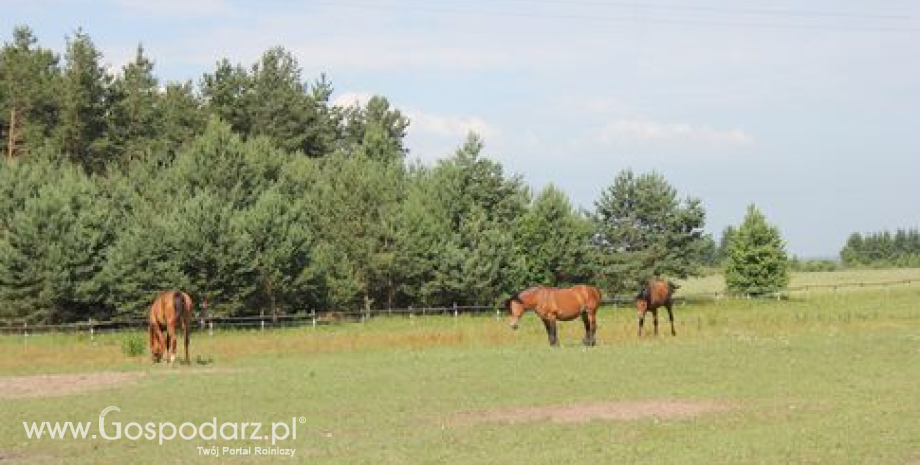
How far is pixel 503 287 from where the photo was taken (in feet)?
194

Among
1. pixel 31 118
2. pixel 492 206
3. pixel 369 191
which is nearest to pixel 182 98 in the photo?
pixel 31 118

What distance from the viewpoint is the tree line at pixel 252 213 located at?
145 feet

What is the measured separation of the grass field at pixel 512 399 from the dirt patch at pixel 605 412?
0.12 ft

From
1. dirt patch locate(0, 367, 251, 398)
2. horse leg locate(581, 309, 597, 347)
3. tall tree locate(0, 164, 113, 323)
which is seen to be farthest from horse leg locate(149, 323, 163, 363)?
tall tree locate(0, 164, 113, 323)

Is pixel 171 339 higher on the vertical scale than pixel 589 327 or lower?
higher

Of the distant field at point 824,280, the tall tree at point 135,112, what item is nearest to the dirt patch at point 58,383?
the tall tree at point 135,112

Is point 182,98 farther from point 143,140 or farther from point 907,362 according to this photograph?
point 907,362

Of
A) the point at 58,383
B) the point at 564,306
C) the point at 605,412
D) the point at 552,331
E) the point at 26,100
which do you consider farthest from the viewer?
the point at 26,100

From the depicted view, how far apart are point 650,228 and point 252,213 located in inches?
1435

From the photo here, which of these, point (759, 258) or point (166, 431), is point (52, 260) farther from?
point (759, 258)

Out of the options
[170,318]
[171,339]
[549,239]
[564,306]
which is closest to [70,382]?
[170,318]

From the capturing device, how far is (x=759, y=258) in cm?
7306

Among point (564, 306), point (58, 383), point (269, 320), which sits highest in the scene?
point (564, 306)

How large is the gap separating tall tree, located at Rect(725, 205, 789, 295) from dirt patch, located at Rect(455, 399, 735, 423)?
58965mm
